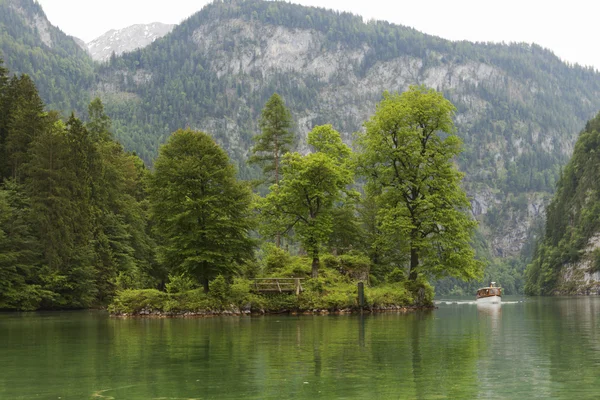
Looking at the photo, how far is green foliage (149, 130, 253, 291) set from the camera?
56.9 metres

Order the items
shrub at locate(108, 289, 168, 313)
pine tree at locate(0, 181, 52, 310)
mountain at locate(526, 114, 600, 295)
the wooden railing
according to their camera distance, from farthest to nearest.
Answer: mountain at locate(526, 114, 600, 295)
pine tree at locate(0, 181, 52, 310)
the wooden railing
shrub at locate(108, 289, 168, 313)

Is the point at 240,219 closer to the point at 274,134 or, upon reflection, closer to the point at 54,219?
the point at 54,219

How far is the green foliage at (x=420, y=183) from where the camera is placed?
61469 mm

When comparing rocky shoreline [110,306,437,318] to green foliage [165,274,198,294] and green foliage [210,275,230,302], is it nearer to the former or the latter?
green foliage [210,275,230,302]

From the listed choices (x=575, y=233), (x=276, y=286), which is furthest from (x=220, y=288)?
(x=575, y=233)

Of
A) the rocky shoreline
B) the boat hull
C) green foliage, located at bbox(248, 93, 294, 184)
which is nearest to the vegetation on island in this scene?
the rocky shoreline

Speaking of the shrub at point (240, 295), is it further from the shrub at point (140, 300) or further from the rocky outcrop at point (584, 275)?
the rocky outcrop at point (584, 275)

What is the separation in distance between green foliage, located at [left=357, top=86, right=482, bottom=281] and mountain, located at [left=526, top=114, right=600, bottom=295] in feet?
331

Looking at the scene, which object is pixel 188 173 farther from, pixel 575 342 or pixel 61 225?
pixel 575 342

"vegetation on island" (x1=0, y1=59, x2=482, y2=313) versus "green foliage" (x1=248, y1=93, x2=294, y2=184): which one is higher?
"green foliage" (x1=248, y1=93, x2=294, y2=184)

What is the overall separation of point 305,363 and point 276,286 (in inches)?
1365

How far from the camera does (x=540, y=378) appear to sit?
774 inches

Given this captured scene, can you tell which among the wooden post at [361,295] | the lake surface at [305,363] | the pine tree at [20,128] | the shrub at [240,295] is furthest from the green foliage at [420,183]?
the pine tree at [20,128]

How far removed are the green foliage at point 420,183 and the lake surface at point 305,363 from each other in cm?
2273
